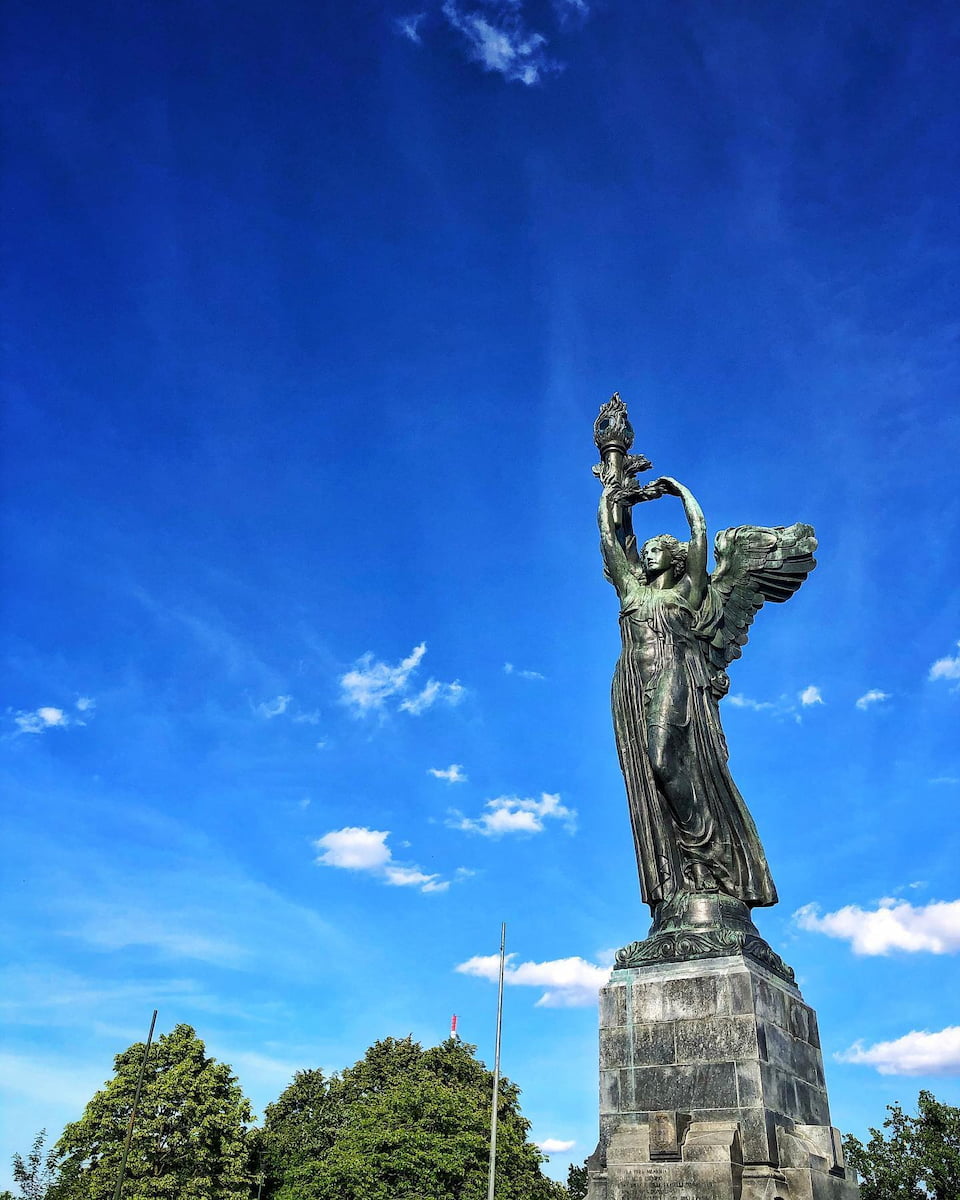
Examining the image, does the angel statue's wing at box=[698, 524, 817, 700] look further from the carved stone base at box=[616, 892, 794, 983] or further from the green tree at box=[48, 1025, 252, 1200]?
the green tree at box=[48, 1025, 252, 1200]

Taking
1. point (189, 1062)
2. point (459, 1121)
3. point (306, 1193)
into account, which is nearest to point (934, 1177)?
point (459, 1121)

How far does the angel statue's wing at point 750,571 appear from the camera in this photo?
1178 centimetres

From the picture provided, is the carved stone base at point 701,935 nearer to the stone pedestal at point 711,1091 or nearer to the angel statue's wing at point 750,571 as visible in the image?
the stone pedestal at point 711,1091

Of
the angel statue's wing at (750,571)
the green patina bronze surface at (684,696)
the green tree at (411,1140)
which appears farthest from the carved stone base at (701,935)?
the green tree at (411,1140)

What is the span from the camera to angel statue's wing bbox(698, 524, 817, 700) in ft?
38.7

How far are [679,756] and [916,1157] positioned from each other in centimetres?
3059

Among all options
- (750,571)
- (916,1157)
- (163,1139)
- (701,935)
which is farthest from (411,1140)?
(750,571)

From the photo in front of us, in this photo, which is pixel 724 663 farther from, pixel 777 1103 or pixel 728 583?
pixel 777 1103

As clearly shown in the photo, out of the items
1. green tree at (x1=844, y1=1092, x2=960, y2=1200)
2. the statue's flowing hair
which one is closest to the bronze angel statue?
the statue's flowing hair

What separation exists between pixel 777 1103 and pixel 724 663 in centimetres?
490

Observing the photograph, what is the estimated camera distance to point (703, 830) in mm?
10477

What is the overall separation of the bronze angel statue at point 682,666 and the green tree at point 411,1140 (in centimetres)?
2748

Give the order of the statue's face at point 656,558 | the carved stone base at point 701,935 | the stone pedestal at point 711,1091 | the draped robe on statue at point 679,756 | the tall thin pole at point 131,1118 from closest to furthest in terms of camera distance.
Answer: the stone pedestal at point 711,1091
the carved stone base at point 701,935
the draped robe on statue at point 679,756
the statue's face at point 656,558
the tall thin pole at point 131,1118

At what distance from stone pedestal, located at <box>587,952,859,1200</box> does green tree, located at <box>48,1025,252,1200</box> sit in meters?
31.3
